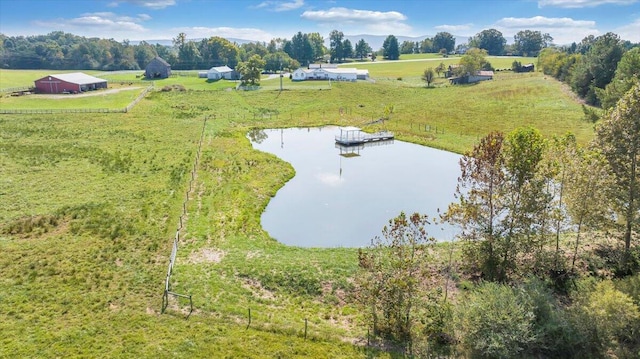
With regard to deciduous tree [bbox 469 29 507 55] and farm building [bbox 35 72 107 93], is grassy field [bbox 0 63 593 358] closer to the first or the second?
farm building [bbox 35 72 107 93]

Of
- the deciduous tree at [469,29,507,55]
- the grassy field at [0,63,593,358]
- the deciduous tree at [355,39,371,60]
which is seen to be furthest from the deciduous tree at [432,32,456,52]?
the grassy field at [0,63,593,358]

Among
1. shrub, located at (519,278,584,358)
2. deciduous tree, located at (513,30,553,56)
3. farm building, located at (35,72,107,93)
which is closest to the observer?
shrub, located at (519,278,584,358)

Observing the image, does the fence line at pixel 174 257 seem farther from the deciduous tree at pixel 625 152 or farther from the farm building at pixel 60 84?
the farm building at pixel 60 84

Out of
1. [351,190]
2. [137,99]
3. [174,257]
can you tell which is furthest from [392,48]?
[174,257]

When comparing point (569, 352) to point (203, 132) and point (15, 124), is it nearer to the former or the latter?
point (203, 132)

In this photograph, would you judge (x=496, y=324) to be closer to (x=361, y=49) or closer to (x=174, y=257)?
(x=174, y=257)
